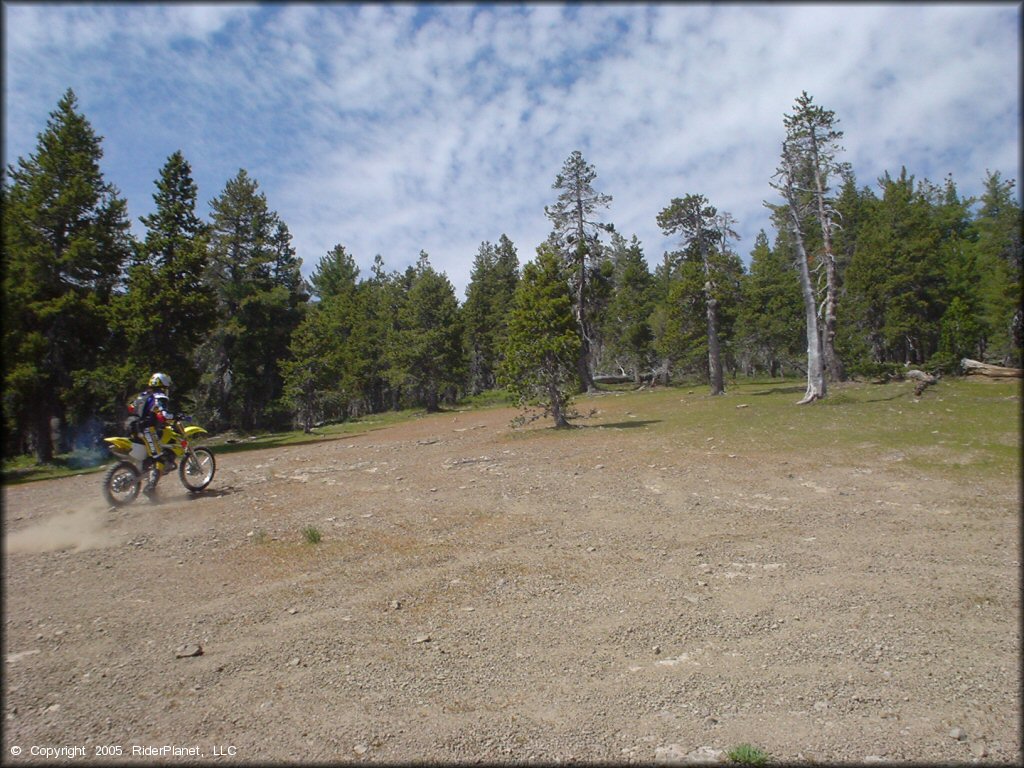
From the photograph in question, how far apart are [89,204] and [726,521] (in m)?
22.5

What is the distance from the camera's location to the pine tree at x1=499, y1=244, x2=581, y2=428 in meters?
22.1

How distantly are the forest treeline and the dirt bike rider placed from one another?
160 cm

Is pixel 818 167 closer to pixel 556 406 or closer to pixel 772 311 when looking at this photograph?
pixel 556 406

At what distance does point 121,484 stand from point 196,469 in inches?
62.2

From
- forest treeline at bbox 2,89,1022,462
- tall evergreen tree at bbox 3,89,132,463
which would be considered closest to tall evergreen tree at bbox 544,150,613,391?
forest treeline at bbox 2,89,1022,462

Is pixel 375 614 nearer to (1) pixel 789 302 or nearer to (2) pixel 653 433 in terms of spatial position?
(2) pixel 653 433

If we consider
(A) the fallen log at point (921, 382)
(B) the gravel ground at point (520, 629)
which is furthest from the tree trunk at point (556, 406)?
(A) the fallen log at point (921, 382)

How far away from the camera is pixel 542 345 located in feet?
71.6

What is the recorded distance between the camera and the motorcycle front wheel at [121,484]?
31.5ft

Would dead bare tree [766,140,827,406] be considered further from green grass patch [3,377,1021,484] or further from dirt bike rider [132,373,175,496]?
dirt bike rider [132,373,175,496]

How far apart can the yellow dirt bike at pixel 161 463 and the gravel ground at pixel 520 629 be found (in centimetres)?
55

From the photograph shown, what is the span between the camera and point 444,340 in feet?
172

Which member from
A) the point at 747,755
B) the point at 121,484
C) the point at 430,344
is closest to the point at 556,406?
the point at 121,484

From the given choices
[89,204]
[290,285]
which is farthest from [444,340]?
[89,204]
